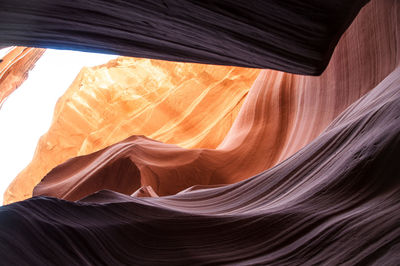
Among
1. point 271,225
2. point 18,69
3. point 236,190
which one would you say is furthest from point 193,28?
point 18,69

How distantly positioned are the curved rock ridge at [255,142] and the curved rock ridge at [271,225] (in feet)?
6.92

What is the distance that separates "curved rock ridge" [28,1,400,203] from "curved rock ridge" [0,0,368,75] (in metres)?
1.85

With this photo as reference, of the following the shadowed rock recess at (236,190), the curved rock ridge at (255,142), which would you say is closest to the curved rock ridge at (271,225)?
the shadowed rock recess at (236,190)

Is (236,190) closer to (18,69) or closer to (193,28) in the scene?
(193,28)

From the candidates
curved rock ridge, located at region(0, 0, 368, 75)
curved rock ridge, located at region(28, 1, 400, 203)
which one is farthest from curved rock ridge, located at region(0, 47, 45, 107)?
curved rock ridge, located at region(0, 0, 368, 75)

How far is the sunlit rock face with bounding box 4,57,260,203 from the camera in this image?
34.7ft

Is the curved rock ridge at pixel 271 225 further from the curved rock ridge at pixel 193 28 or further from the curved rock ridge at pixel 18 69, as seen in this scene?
the curved rock ridge at pixel 18 69

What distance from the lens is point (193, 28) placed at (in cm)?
213

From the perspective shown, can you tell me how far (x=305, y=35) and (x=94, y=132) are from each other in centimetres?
971

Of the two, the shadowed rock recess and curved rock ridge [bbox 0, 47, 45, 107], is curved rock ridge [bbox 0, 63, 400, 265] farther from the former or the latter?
curved rock ridge [bbox 0, 47, 45, 107]

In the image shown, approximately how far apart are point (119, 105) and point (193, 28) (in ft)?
32.3

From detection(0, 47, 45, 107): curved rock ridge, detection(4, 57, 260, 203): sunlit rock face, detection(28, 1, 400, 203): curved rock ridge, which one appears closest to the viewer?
detection(28, 1, 400, 203): curved rock ridge

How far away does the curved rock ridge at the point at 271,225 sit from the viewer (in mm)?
1411

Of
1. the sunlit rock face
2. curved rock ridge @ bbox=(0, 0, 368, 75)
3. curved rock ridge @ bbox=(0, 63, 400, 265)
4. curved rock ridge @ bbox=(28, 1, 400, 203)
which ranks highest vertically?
the sunlit rock face
